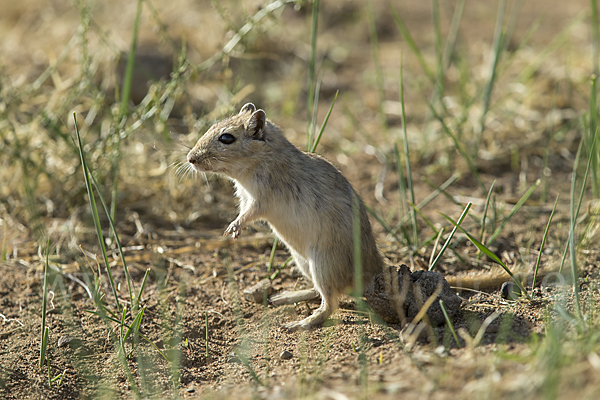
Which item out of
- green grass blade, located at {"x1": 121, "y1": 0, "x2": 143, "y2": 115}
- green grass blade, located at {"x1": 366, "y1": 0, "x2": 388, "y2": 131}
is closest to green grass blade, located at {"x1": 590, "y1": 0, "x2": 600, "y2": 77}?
green grass blade, located at {"x1": 366, "y1": 0, "x2": 388, "y2": 131}

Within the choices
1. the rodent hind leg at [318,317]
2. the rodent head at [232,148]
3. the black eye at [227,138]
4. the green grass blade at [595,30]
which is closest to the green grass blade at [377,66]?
the green grass blade at [595,30]

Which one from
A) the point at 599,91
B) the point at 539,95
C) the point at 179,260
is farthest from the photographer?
the point at 539,95

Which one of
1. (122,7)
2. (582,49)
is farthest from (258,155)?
(122,7)

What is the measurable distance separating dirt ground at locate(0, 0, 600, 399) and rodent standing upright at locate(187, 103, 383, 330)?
0.87 ft

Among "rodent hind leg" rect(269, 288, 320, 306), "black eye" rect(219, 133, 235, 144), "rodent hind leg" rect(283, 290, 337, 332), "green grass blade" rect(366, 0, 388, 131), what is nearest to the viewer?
"rodent hind leg" rect(283, 290, 337, 332)

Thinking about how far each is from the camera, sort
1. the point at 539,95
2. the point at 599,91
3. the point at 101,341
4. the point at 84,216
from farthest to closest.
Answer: the point at 539,95 < the point at 599,91 < the point at 84,216 < the point at 101,341

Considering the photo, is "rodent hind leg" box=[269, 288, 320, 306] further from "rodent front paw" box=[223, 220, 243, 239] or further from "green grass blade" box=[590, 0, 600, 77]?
"green grass blade" box=[590, 0, 600, 77]

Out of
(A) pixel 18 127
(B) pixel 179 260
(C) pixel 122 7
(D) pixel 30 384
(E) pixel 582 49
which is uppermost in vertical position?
(C) pixel 122 7

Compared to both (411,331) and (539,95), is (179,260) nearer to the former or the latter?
(411,331)

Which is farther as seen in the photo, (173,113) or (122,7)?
(122,7)

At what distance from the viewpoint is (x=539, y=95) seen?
18.9 feet

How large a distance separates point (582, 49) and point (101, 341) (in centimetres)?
573

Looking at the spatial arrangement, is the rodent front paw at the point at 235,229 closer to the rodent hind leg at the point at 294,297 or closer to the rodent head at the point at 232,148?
the rodent head at the point at 232,148

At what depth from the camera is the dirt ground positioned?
96.8 inches
